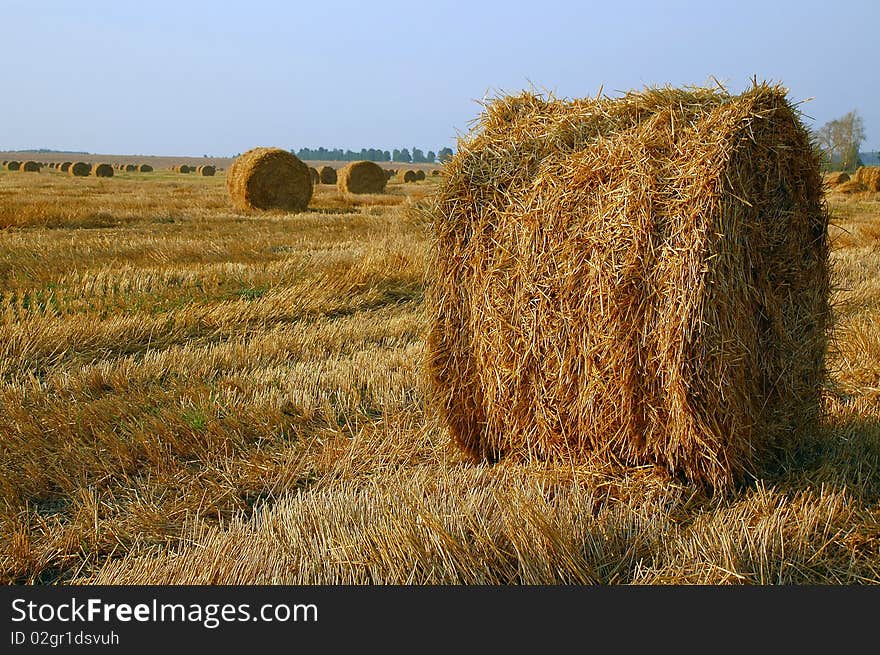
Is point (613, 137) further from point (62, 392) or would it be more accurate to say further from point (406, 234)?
point (406, 234)

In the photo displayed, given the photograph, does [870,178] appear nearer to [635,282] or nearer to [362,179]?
[362,179]

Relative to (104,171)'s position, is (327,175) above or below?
below

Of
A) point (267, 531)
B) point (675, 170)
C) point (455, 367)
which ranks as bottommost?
point (267, 531)

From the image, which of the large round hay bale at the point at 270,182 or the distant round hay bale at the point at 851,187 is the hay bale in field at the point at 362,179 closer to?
the large round hay bale at the point at 270,182

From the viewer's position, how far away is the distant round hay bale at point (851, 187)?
98.8ft

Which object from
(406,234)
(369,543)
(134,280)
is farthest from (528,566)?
(406,234)

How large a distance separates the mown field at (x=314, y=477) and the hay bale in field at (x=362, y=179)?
22.6 metres

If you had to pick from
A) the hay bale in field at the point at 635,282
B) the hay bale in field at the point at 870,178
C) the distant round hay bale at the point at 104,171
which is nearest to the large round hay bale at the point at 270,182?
the hay bale in field at the point at 635,282

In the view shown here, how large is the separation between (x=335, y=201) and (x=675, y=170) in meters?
20.6

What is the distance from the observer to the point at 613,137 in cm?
378

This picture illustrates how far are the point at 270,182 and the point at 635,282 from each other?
674 inches

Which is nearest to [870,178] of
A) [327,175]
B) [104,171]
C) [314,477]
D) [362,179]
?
[362,179]

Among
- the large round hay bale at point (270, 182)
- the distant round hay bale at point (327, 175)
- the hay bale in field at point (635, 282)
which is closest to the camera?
the hay bale in field at point (635, 282)

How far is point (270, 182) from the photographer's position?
19500 mm
